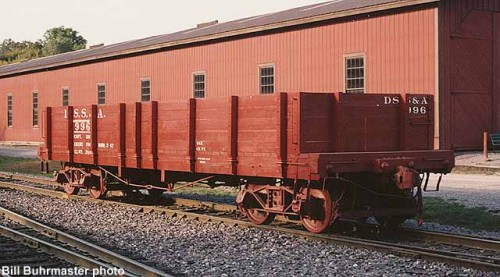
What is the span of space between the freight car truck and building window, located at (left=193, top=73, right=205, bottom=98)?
18.4 metres

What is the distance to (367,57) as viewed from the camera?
2361 cm

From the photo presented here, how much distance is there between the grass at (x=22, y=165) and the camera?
2584 cm

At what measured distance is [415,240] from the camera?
9594 mm

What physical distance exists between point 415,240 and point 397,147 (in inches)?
64.0

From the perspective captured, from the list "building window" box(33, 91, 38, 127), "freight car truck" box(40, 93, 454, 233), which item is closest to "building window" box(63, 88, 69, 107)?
"building window" box(33, 91, 38, 127)

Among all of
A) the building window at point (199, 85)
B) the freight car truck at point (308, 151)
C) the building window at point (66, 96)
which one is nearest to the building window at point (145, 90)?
the building window at point (199, 85)

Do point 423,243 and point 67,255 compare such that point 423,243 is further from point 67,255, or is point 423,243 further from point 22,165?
point 22,165

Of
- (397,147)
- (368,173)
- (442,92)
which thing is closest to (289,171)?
(368,173)

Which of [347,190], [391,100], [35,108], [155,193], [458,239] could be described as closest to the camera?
[458,239]

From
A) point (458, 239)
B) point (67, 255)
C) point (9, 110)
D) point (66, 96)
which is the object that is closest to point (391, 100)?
point (458, 239)

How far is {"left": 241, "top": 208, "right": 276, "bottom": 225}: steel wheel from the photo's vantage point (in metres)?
10.4

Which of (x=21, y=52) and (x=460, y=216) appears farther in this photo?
(x=21, y=52)

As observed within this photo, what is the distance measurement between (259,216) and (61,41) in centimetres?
11027

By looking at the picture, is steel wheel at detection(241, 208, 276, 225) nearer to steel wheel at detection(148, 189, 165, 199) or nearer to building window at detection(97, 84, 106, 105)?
steel wheel at detection(148, 189, 165, 199)
